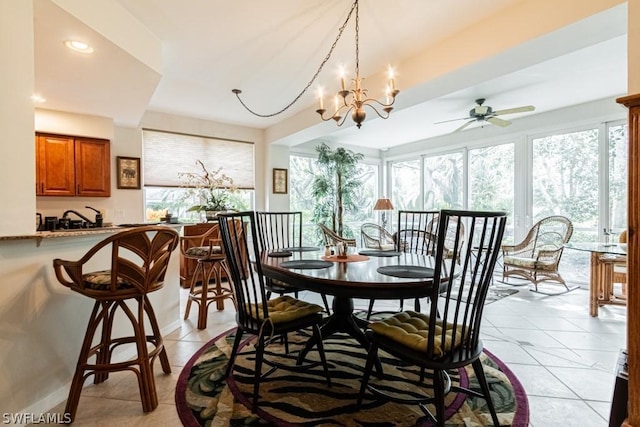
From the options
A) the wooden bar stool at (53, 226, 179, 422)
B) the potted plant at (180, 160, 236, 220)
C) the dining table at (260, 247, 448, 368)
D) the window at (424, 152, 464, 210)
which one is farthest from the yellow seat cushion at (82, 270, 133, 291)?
the window at (424, 152, 464, 210)

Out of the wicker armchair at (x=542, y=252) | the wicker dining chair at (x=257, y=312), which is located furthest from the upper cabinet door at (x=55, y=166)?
the wicker armchair at (x=542, y=252)

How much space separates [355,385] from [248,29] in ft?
9.27

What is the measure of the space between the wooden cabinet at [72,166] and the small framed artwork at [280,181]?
8.16 feet

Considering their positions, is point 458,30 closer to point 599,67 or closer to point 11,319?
point 599,67

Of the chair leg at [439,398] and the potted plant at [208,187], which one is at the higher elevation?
the potted plant at [208,187]

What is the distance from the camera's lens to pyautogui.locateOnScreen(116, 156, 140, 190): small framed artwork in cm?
438

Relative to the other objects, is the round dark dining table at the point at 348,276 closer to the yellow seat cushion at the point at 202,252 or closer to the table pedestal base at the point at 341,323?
the table pedestal base at the point at 341,323

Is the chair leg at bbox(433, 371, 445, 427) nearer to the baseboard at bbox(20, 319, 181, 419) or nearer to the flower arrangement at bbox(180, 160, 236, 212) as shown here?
the baseboard at bbox(20, 319, 181, 419)

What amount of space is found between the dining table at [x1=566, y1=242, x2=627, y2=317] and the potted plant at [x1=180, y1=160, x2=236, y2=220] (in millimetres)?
4494

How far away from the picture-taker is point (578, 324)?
307cm

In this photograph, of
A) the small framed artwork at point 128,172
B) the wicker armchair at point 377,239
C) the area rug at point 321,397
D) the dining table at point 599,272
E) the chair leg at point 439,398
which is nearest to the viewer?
the chair leg at point 439,398

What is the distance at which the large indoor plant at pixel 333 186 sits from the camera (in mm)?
6020

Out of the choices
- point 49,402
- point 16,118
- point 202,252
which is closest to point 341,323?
point 202,252

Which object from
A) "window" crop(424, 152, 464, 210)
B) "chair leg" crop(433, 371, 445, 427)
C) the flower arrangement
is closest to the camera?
"chair leg" crop(433, 371, 445, 427)
